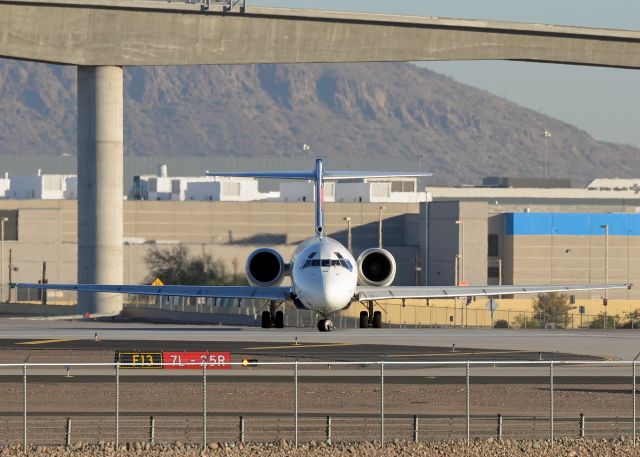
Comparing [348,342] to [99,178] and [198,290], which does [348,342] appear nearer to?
[198,290]

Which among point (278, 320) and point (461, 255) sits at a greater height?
point (461, 255)

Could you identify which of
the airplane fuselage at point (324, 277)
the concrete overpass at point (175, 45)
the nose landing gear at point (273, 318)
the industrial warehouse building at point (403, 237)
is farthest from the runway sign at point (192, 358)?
the industrial warehouse building at point (403, 237)

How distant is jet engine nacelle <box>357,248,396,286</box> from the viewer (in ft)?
186

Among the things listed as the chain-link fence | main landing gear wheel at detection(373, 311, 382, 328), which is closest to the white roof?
main landing gear wheel at detection(373, 311, 382, 328)

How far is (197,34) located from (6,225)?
6398 centimetres

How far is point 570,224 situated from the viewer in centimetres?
13488

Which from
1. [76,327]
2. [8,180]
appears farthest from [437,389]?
[8,180]

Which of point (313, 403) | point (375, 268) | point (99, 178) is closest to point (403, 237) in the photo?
point (99, 178)

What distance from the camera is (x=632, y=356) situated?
46500 mm

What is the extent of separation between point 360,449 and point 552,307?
77.0 meters

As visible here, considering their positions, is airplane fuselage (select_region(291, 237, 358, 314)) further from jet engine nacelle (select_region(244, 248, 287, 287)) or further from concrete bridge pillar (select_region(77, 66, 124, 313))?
concrete bridge pillar (select_region(77, 66, 124, 313))

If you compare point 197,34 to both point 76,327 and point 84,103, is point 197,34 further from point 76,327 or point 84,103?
point 76,327

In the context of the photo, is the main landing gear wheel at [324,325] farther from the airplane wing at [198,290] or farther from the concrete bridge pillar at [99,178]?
the concrete bridge pillar at [99,178]

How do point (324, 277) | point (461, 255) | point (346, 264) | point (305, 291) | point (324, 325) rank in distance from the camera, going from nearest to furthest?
1. point (324, 277)
2. point (305, 291)
3. point (346, 264)
4. point (324, 325)
5. point (461, 255)
